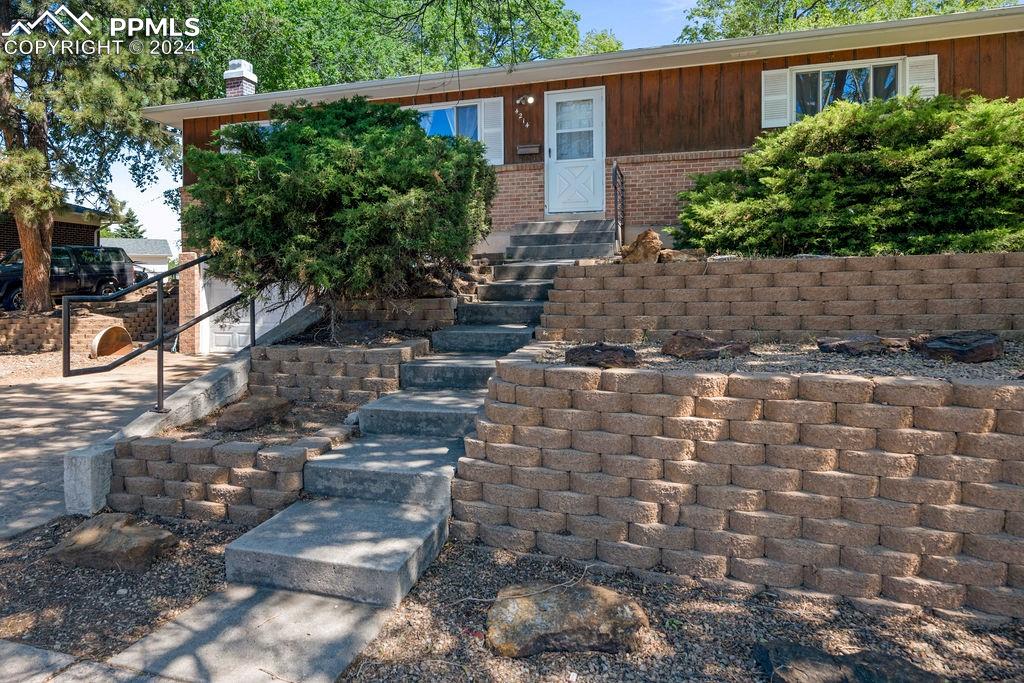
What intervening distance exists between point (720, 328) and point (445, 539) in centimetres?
258

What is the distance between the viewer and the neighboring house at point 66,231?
19398mm

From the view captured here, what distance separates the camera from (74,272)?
16.0 meters

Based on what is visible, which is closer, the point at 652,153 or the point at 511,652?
the point at 511,652

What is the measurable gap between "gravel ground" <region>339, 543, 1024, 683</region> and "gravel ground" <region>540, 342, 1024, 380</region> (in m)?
1.12

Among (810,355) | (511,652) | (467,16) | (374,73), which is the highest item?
(374,73)

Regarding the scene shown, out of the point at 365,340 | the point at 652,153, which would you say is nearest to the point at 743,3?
the point at 652,153

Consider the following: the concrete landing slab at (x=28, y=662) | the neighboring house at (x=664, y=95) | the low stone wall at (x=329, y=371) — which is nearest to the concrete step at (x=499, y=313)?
the low stone wall at (x=329, y=371)

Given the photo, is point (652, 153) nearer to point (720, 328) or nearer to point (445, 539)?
point (720, 328)

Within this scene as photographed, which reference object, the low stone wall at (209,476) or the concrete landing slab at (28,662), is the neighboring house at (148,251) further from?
the concrete landing slab at (28,662)

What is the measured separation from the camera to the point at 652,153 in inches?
392

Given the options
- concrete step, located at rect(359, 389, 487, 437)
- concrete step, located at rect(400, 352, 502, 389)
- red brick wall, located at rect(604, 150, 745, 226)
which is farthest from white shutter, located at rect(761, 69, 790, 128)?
concrete step, located at rect(359, 389, 487, 437)

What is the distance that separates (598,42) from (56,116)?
2134 centimetres

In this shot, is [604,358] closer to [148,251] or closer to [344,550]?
[344,550]

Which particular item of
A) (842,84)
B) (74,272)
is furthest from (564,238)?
(74,272)
